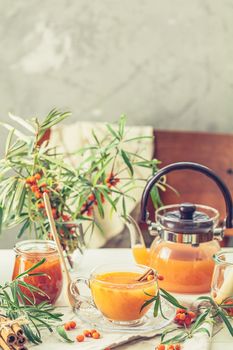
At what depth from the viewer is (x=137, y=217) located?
2846mm

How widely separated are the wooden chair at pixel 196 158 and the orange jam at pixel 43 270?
4.62ft

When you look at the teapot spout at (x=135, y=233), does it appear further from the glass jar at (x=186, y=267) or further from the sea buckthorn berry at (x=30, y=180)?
the sea buckthorn berry at (x=30, y=180)

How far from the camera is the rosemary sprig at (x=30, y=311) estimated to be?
143 cm

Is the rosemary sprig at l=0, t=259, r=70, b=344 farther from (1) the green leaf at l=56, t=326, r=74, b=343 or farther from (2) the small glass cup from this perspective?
(2) the small glass cup

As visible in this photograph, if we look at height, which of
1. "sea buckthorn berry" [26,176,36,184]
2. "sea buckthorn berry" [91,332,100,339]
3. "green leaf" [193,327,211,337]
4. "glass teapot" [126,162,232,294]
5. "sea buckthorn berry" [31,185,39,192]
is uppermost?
"sea buckthorn berry" [26,176,36,184]

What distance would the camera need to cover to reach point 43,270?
160 cm

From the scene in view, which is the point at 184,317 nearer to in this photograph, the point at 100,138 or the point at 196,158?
the point at 100,138

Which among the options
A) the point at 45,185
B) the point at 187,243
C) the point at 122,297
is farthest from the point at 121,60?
the point at 122,297

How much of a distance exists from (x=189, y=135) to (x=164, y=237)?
135 cm

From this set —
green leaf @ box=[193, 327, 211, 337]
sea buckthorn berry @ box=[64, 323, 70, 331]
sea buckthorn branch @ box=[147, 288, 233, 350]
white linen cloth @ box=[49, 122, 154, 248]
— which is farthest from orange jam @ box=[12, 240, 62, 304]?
white linen cloth @ box=[49, 122, 154, 248]

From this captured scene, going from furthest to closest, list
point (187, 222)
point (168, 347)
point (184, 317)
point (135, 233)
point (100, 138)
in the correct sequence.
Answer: point (100, 138), point (135, 233), point (187, 222), point (184, 317), point (168, 347)

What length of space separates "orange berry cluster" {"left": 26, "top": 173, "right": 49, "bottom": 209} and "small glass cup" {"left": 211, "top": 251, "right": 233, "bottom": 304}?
45 centimetres

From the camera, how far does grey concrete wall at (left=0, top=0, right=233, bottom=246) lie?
10.4 ft

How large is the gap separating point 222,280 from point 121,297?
248mm
